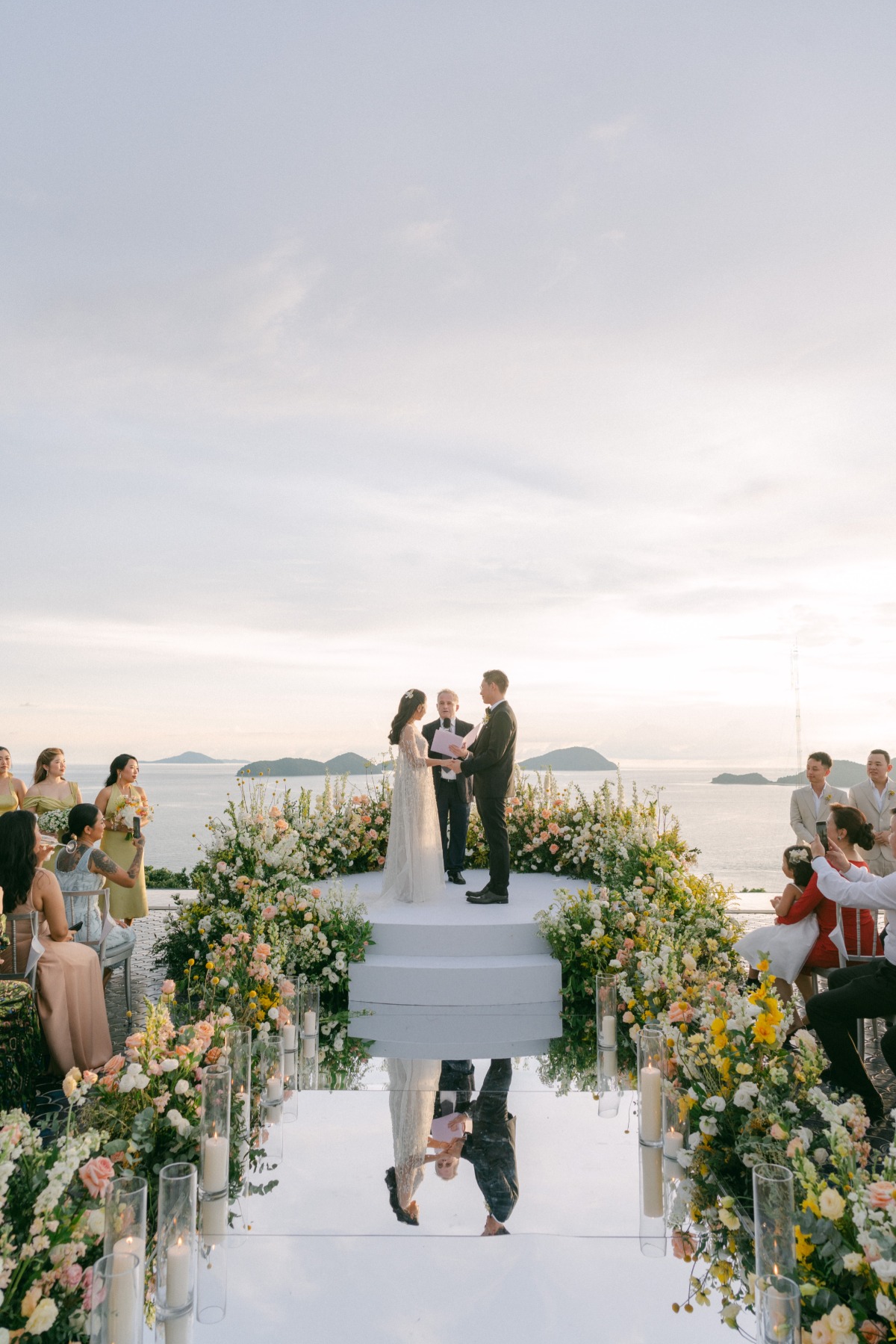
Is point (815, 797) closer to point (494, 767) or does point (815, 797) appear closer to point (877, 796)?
point (877, 796)

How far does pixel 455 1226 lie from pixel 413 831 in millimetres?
4773

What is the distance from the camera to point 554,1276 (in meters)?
3.18

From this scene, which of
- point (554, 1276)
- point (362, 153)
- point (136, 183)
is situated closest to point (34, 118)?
point (136, 183)

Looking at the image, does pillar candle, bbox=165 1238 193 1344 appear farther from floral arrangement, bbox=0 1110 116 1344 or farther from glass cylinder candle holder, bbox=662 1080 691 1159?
glass cylinder candle holder, bbox=662 1080 691 1159

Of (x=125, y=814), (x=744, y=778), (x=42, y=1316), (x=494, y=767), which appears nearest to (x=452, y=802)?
(x=494, y=767)

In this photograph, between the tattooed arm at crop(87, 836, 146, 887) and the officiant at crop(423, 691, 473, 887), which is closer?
the tattooed arm at crop(87, 836, 146, 887)

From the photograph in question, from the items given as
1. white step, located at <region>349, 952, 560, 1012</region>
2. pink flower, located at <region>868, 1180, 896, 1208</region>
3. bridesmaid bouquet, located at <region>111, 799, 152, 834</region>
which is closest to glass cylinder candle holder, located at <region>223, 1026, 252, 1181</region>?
pink flower, located at <region>868, 1180, 896, 1208</region>

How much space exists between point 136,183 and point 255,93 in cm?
178

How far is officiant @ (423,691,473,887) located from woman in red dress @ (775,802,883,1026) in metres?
4.13

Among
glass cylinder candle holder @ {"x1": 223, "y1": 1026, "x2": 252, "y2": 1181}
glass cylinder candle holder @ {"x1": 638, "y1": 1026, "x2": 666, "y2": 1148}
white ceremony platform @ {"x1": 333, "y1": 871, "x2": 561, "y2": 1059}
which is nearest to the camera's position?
glass cylinder candle holder @ {"x1": 223, "y1": 1026, "x2": 252, "y2": 1181}

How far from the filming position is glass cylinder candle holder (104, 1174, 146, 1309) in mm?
2205

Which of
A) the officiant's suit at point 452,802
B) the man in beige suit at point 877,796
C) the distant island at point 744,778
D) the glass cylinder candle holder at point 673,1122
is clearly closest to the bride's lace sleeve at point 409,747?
the officiant's suit at point 452,802

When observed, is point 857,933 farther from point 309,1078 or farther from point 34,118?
point 34,118

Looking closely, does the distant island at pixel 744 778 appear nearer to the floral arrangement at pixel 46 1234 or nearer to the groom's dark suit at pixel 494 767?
the groom's dark suit at pixel 494 767
